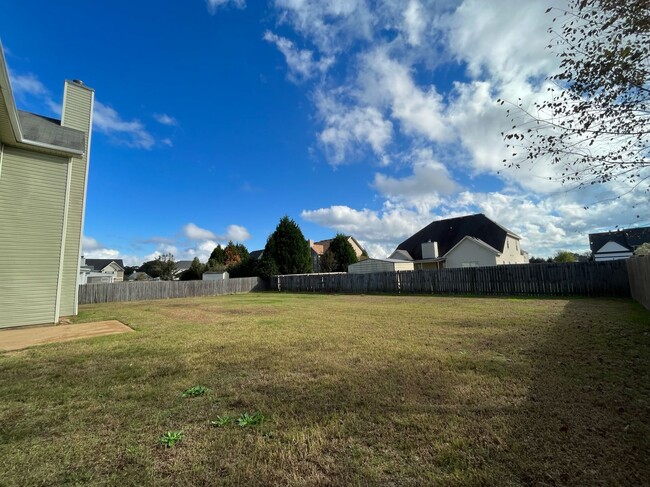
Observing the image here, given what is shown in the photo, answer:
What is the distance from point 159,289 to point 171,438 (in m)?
23.3

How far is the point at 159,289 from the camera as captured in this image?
22.9 metres

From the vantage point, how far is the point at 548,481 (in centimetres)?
194

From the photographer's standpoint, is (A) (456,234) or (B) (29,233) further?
(A) (456,234)

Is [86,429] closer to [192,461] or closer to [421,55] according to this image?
[192,461]

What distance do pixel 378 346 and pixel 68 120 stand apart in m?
13.9

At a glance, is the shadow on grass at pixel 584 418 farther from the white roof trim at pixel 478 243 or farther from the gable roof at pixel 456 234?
the gable roof at pixel 456 234

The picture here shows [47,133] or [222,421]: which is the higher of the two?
[47,133]

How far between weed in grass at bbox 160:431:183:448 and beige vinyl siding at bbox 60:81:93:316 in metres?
11.4

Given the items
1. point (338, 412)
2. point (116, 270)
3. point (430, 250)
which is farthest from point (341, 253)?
point (116, 270)

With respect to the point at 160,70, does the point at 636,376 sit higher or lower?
lower

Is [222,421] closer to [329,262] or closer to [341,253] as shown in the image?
[329,262]

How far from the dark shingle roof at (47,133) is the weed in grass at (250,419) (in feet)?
35.4

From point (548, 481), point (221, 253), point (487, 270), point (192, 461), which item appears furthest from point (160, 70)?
point (221, 253)

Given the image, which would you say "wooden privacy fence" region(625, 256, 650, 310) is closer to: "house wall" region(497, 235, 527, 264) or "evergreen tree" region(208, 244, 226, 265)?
"house wall" region(497, 235, 527, 264)
